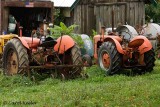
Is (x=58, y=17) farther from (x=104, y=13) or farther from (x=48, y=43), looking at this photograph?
(x=48, y=43)

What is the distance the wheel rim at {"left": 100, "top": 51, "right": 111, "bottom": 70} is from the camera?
1327 cm

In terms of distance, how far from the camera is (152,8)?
31.6 m

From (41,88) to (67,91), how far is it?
103cm

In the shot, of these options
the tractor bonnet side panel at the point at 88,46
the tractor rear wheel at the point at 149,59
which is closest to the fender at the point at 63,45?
the tractor rear wheel at the point at 149,59

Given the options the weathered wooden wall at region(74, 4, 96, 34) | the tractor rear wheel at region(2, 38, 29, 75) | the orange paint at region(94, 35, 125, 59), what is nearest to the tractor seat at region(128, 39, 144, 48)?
the orange paint at region(94, 35, 125, 59)

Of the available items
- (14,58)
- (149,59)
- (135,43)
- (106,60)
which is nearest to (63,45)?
(14,58)

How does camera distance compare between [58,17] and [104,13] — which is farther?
[58,17]

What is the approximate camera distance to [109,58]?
42.9 feet

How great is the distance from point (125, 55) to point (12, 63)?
319 cm

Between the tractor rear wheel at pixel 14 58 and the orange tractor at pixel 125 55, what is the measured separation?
105 inches

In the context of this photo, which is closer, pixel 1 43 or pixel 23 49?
pixel 23 49

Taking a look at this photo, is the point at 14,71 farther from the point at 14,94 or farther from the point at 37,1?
the point at 37,1

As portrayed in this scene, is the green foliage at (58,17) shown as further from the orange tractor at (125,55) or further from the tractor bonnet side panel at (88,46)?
the orange tractor at (125,55)

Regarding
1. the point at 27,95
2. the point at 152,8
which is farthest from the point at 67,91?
the point at 152,8
